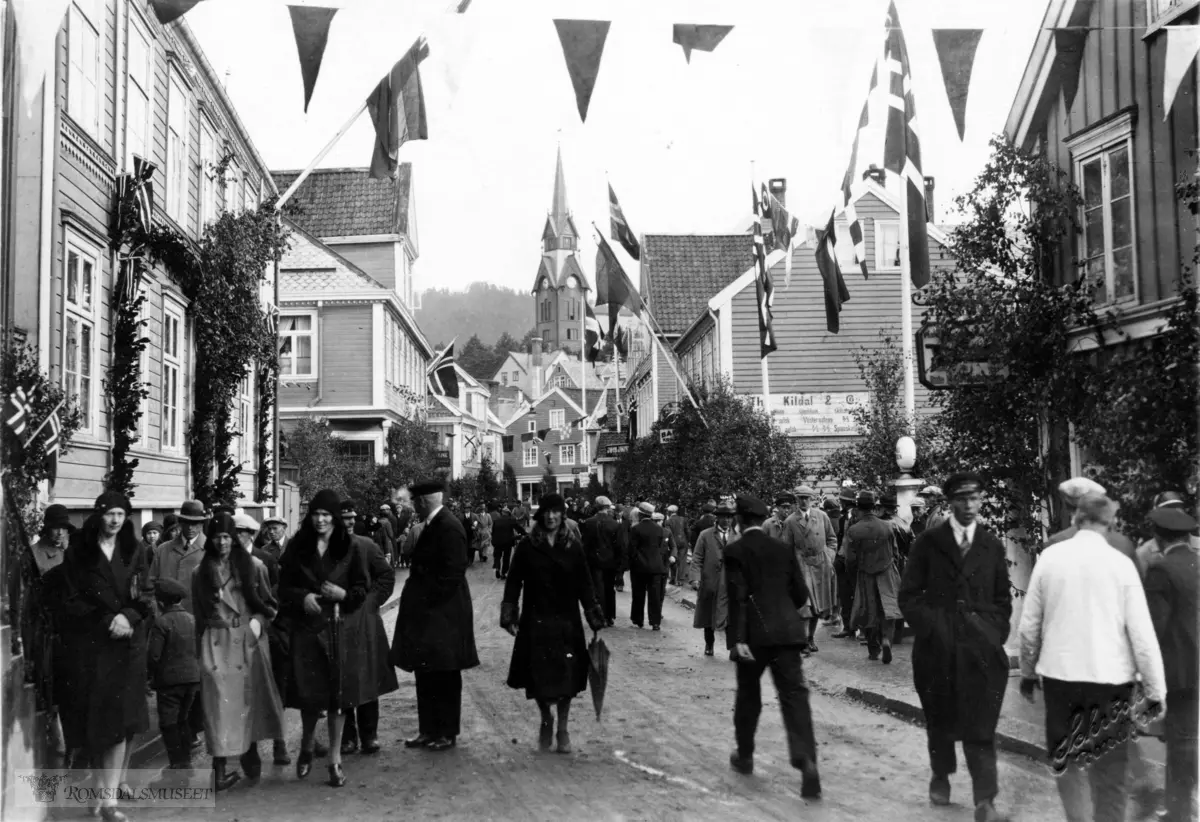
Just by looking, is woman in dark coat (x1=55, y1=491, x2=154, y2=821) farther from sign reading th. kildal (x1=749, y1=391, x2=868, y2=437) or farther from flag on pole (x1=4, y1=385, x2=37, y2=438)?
sign reading th. kildal (x1=749, y1=391, x2=868, y2=437)

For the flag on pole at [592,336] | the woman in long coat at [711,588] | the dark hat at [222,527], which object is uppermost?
the flag on pole at [592,336]

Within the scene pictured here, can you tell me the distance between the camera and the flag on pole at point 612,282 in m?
24.9

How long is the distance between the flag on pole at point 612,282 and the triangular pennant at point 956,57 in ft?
50.1

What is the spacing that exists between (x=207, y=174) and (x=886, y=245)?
17671mm

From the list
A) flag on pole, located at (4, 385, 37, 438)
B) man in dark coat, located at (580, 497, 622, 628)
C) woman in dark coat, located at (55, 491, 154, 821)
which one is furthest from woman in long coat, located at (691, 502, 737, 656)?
woman in dark coat, located at (55, 491, 154, 821)

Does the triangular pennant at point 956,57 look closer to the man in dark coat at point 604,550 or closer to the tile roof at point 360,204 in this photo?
the man in dark coat at point 604,550

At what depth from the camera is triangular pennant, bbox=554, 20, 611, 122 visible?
8812 mm

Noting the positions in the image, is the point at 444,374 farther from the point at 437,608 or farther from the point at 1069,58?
the point at 437,608

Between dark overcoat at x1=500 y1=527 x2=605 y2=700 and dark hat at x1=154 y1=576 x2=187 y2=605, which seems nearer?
dark hat at x1=154 y1=576 x2=187 y2=605

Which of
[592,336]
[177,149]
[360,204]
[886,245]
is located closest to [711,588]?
[177,149]

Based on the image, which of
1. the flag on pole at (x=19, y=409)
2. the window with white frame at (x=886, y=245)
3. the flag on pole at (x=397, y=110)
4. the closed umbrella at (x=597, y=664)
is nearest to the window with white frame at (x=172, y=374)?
the flag on pole at (x=397, y=110)

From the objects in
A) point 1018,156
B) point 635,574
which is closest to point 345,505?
point 1018,156

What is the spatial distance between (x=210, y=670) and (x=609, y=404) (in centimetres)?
5507

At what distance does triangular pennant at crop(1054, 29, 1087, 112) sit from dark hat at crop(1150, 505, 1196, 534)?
23.0 feet
